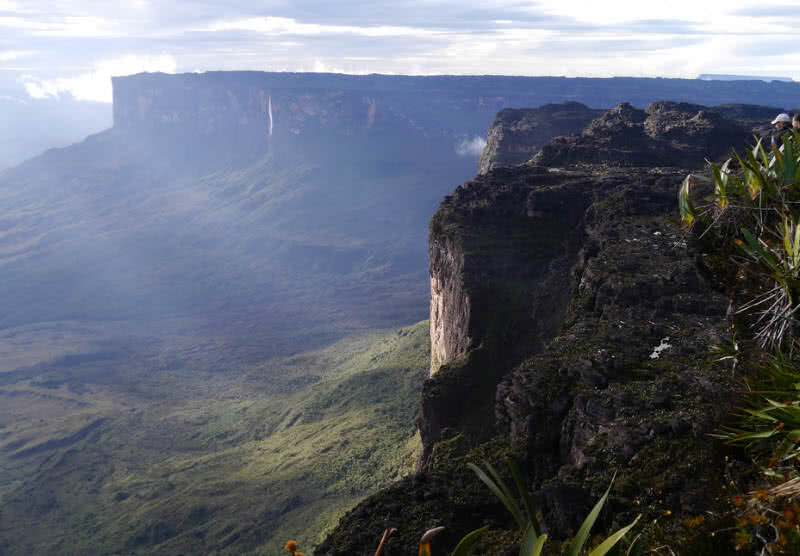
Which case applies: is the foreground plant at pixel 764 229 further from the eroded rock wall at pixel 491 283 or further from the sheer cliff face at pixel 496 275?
the sheer cliff face at pixel 496 275

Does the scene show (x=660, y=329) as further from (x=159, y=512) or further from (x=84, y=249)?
(x=84, y=249)

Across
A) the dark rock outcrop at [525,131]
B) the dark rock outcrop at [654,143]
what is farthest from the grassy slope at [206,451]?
the dark rock outcrop at [525,131]

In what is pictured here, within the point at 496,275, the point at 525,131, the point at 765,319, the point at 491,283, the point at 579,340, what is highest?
the point at 525,131

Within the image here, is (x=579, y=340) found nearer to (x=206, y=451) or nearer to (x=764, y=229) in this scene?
(x=764, y=229)

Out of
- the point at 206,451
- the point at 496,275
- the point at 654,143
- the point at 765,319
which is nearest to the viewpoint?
the point at 765,319

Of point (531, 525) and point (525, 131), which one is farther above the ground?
point (525, 131)

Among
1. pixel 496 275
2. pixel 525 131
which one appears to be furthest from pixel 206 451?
pixel 525 131

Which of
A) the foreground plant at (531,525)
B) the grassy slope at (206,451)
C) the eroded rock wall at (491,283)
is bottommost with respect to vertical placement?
the grassy slope at (206,451)
